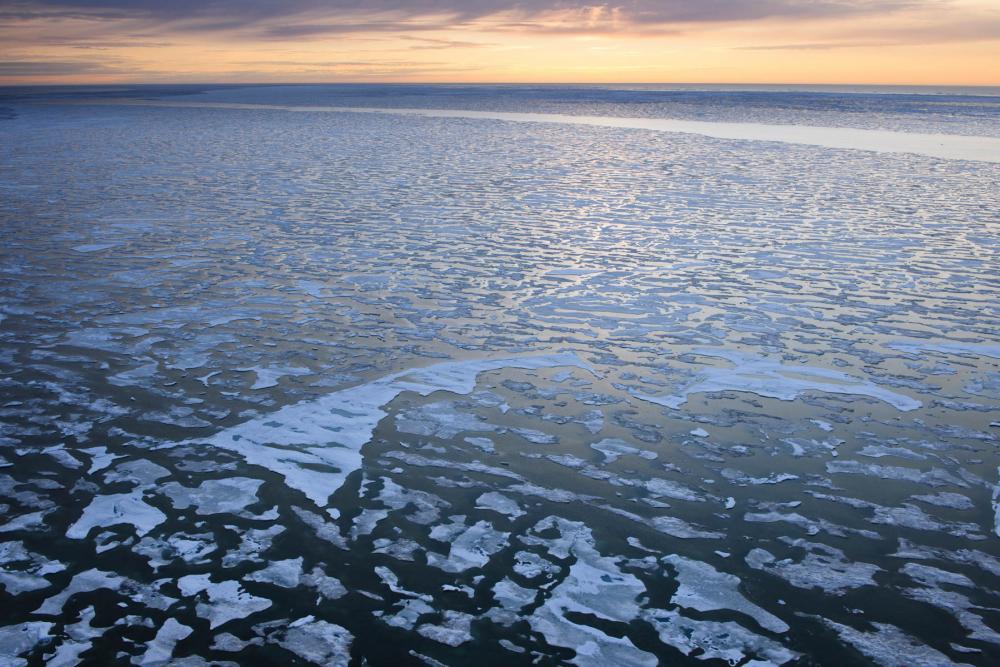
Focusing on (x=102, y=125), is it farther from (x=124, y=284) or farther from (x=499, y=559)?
(x=499, y=559)

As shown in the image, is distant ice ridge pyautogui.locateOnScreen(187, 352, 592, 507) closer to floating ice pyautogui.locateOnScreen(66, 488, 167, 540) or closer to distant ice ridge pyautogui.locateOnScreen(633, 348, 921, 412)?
floating ice pyautogui.locateOnScreen(66, 488, 167, 540)

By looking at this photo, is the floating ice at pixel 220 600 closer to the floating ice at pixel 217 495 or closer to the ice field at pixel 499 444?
the ice field at pixel 499 444

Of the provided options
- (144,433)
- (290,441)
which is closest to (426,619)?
(290,441)

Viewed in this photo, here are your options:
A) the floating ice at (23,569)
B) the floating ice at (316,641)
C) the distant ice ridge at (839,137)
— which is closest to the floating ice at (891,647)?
the floating ice at (316,641)

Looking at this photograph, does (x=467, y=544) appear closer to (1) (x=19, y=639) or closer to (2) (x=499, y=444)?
(2) (x=499, y=444)

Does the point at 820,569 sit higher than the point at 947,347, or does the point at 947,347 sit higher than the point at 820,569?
the point at 947,347

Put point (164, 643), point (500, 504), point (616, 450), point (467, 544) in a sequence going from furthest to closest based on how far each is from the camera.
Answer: point (616, 450), point (500, 504), point (467, 544), point (164, 643)

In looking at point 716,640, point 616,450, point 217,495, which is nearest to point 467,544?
point 716,640
